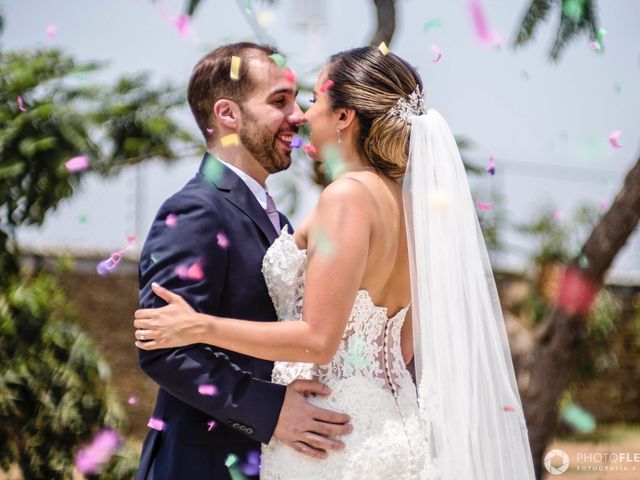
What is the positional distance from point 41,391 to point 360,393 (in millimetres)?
3481

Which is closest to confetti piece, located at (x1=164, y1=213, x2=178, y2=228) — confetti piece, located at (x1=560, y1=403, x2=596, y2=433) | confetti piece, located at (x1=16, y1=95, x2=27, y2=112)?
confetti piece, located at (x1=16, y1=95, x2=27, y2=112)

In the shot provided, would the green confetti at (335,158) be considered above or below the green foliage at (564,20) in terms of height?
above

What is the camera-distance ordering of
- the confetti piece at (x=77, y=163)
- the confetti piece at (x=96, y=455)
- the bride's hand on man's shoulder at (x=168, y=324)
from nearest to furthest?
1. the bride's hand on man's shoulder at (x=168, y=324)
2. the confetti piece at (x=77, y=163)
3. the confetti piece at (x=96, y=455)

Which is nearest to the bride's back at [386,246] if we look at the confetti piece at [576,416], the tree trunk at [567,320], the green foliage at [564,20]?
the green foliage at [564,20]

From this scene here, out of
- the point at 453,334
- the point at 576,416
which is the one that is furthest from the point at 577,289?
the point at 576,416

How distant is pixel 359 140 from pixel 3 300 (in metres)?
3.51

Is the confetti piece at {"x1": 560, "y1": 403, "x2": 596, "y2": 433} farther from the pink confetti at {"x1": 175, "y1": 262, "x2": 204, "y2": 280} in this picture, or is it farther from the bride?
the pink confetti at {"x1": 175, "y1": 262, "x2": 204, "y2": 280}

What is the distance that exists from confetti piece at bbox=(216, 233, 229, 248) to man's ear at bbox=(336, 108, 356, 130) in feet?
1.64

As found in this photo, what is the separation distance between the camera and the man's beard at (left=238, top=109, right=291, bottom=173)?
3369mm

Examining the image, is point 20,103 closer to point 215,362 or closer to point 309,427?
point 215,362

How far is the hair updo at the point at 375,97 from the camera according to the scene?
3.02 metres

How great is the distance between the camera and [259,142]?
3.37 m

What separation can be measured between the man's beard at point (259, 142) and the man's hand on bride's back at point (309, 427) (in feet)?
2.96

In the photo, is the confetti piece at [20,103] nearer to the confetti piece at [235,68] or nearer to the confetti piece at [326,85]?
the confetti piece at [235,68]
